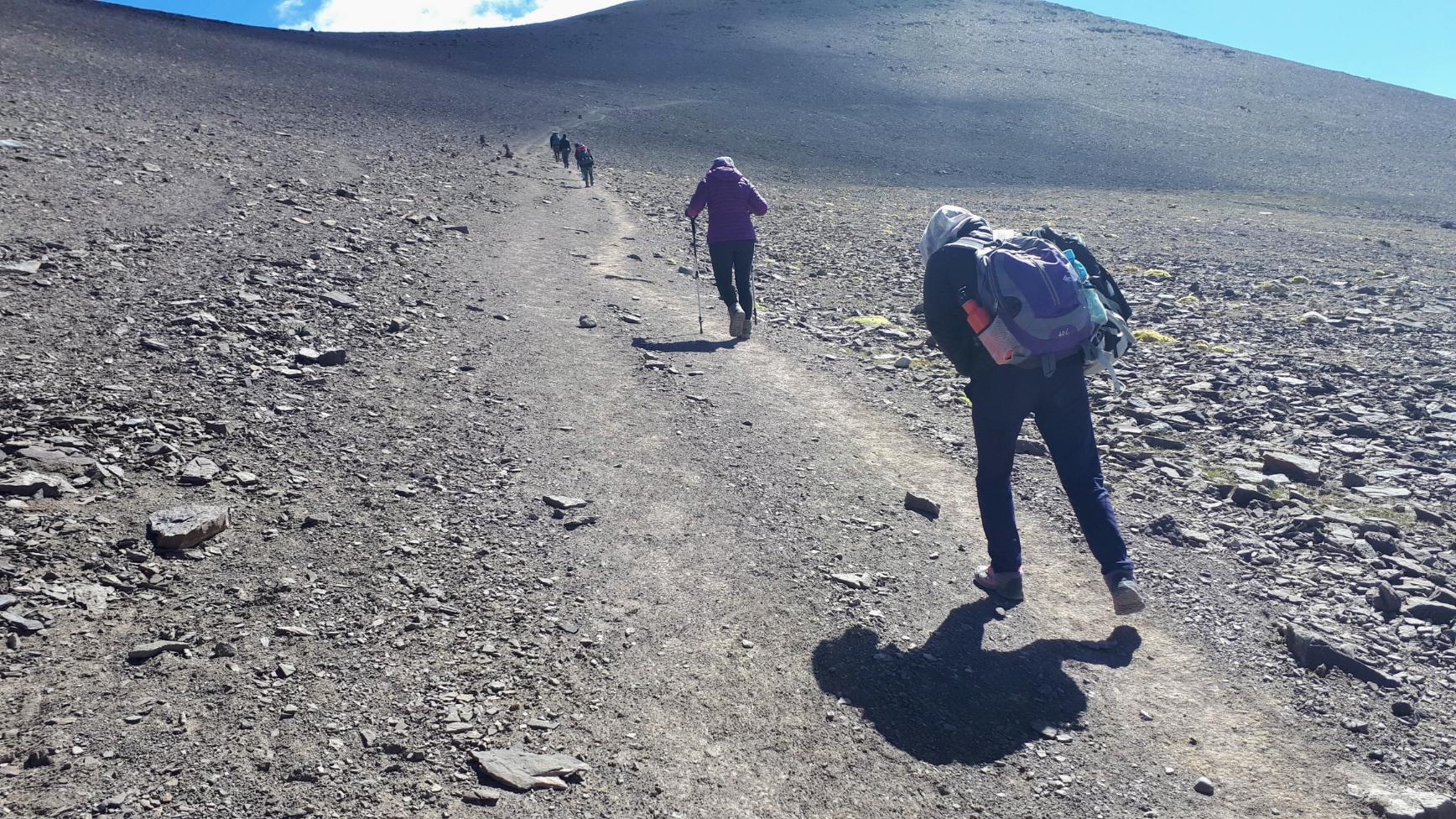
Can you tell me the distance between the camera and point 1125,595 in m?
4.64

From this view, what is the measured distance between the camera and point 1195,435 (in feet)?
26.1

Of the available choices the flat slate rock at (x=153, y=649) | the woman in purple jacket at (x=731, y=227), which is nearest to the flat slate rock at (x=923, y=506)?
the flat slate rock at (x=153, y=649)

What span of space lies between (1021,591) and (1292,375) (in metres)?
6.53

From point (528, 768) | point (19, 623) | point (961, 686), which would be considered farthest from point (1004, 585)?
point (19, 623)

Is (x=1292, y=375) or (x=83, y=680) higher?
(x=1292, y=375)

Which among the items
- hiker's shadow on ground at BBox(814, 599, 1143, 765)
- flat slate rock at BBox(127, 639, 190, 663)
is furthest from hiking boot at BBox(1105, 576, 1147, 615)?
flat slate rock at BBox(127, 639, 190, 663)

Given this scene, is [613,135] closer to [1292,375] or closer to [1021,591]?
[1292,375]

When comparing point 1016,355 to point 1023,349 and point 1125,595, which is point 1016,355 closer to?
point 1023,349

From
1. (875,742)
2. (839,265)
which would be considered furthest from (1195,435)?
(839,265)

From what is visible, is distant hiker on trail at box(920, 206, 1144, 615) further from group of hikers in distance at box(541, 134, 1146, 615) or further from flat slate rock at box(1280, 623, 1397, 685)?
flat slate rock at box(1280, 623, 1397, 685)

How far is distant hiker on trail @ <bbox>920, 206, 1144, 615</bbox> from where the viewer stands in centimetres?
438

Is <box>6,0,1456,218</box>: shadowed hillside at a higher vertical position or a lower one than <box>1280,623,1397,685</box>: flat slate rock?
higher

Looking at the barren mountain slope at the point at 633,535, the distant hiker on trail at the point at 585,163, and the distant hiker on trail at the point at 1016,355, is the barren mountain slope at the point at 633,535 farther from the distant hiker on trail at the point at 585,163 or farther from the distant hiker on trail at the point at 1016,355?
the distant hiker on trail at the point at 585,163

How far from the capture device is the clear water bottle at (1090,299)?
179 inches
